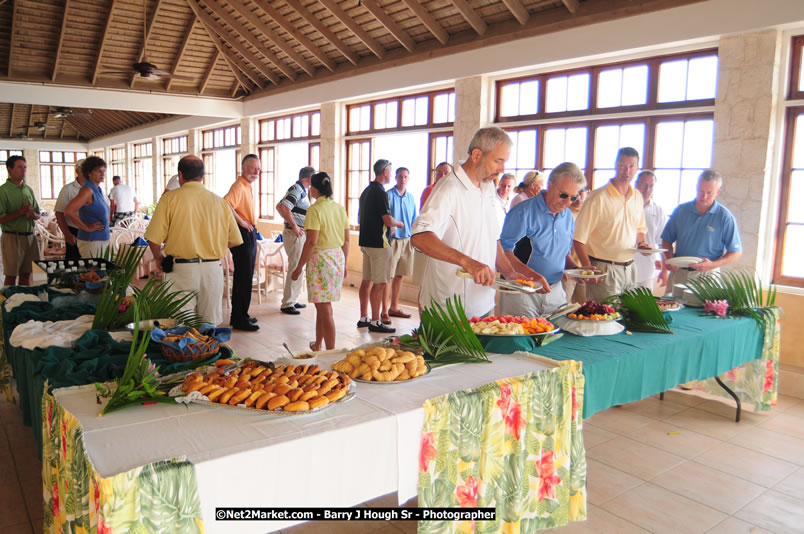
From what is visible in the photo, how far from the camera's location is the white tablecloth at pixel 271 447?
4.81 feet

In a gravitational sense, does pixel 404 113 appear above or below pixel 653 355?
above

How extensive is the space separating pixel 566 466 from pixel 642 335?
0.96 metres

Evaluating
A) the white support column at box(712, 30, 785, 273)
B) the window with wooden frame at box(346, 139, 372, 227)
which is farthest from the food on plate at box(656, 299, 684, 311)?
the window with wooden frame at box(346, 139, 372, 227)

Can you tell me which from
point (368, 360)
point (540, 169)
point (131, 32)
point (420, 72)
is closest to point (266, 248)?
point (420, 72)

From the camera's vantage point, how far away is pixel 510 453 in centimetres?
206

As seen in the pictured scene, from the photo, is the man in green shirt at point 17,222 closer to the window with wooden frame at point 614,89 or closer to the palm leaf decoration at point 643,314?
the window with wooden frame at point 614,89

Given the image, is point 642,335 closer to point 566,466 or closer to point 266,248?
point 566,466

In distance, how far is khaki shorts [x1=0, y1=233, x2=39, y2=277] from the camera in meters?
5.94

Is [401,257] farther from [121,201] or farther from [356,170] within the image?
[121,201]

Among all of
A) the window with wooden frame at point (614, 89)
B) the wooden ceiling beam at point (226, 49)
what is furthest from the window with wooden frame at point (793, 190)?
the wooden ceiling beam at point (226, 49)

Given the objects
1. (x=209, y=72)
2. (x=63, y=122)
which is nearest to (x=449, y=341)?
(x=209, y=72)

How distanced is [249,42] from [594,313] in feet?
30.4

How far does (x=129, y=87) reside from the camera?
36.7 ft

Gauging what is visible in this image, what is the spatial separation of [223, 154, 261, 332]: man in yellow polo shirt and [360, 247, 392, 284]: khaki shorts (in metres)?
1.17
